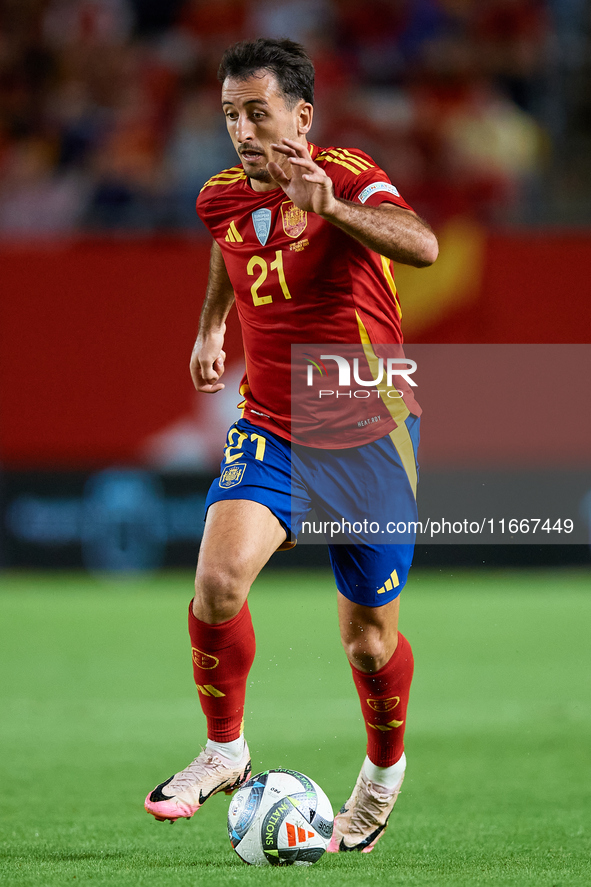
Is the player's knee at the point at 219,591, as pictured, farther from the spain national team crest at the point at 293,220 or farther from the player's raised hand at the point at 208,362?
the spain national team crest at the point at 293,220

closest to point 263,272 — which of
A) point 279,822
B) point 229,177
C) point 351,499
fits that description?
point 229,177

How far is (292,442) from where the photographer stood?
3.72 m

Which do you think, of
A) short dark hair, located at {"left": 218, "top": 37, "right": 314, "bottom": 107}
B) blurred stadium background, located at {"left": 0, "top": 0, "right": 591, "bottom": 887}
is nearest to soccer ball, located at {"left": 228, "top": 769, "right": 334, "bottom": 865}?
short dark hair, located at {"left": 218, "top": 37, "right": 314, "bottom": 107}

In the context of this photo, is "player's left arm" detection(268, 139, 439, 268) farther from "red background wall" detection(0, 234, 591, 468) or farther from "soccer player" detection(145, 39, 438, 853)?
"red background wall" detection(0, 234, 591, 468)

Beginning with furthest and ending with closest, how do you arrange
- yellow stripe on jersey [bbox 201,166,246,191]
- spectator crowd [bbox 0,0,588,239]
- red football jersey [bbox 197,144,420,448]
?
spectator crowd [bbox 0,0,588,239] < yellow stripe on jersey [bbox 201,166,246,191] < red football jersey [bbox 197,144,420,448]

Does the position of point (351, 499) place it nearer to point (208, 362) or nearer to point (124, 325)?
point (208, 362)

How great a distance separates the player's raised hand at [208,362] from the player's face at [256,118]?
2.29ft

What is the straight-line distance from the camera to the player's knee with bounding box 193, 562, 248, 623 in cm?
338

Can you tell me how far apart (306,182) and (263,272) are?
555mm

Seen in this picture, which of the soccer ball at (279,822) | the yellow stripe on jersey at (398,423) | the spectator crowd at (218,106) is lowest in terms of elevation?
the soccer ball at (279,822)

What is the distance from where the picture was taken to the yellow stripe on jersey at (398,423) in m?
3.78

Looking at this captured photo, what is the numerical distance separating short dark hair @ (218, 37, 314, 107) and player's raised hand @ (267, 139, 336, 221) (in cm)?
44

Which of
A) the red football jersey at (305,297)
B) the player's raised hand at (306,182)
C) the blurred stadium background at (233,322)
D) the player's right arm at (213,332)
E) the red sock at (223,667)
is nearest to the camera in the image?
the player's raised hand at (306,182)

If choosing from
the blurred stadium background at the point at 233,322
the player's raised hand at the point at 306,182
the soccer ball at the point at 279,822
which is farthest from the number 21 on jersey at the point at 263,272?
the blurred stadium background at the point at 233,322
